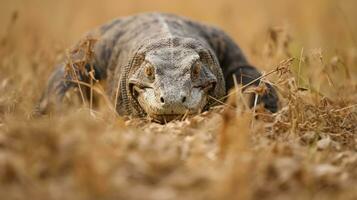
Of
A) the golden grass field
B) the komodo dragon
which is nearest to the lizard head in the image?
the komodo dragon

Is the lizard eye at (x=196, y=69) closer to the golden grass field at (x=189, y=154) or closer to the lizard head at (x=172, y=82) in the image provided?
the lizard head at (x=172, y=82)

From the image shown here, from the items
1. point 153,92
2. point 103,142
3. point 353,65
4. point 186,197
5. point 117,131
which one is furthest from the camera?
point 353,65

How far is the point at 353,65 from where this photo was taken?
10.1 m

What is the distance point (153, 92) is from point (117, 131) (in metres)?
1.71

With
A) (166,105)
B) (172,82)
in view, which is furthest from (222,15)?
(166,105)

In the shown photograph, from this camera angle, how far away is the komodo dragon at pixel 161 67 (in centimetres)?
620

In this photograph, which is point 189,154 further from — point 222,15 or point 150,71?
A: point 222,15

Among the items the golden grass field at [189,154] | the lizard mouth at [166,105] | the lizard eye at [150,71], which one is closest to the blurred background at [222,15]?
the golden grass field at [189,154]

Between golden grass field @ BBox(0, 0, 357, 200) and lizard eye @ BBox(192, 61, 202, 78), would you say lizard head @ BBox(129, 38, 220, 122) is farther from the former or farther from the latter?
golden grass field @ BBox(0, 0, 357, 200)

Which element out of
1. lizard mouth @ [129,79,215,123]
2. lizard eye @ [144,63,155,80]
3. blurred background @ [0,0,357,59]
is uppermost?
lizard eye @ [144,63,155,80]

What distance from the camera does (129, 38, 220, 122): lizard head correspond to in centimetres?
599

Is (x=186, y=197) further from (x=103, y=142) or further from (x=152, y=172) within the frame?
(x=103, y=142)

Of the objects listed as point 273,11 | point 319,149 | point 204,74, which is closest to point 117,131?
point 319,149

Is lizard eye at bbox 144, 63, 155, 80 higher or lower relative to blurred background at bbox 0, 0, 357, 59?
higher
